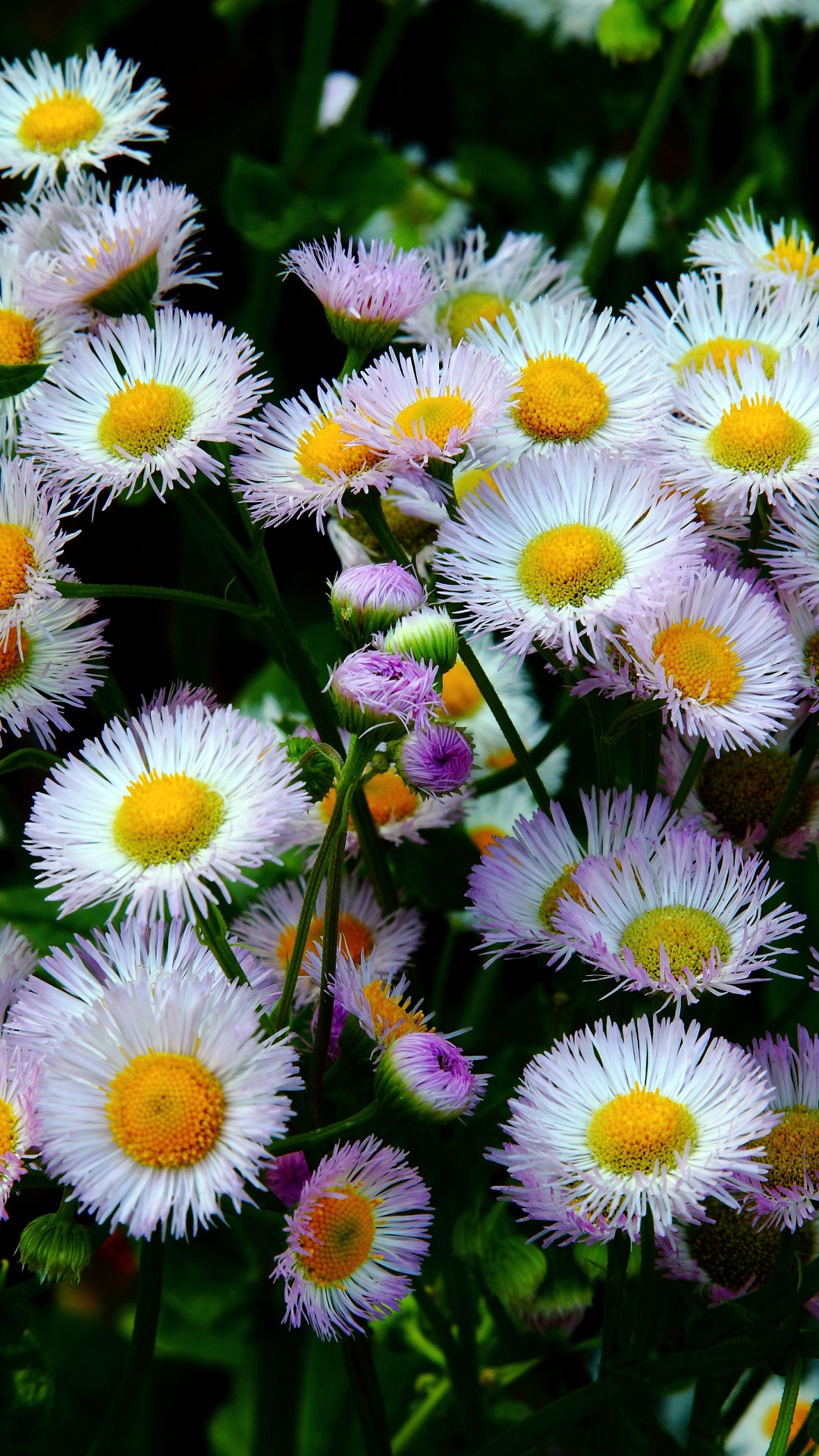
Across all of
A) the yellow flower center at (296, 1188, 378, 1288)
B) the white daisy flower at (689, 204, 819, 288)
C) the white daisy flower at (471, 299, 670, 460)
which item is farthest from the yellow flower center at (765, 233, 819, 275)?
the yellow flower center at (296, 1188, 378, 1288)

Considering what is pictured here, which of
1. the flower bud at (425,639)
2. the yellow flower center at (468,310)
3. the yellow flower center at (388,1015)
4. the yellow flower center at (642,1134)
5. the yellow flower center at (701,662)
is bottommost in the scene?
the yellow flower center at (642,1134)

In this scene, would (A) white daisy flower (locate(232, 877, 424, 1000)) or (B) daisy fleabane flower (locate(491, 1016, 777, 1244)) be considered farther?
(A) white daisy flower (locate(232, 877, 424, 1000))

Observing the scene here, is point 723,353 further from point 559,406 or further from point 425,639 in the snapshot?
point 425,639

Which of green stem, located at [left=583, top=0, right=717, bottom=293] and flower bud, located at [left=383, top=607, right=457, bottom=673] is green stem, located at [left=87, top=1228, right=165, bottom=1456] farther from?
green stem, located at [left=583, top=0, right=717, bottom=293]

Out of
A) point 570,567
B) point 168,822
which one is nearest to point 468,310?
point 570,567

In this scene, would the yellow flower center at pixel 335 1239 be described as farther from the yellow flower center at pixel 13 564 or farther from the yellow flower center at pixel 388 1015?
the yellow flower center at pixel 13 564

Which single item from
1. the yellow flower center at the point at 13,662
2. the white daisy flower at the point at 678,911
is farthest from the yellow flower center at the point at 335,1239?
the yellow flower center at the point at 13,662
